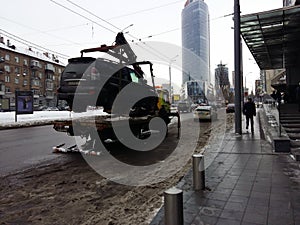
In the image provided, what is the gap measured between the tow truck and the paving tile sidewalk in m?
3.69

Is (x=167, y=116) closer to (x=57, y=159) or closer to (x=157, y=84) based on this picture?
(x=157, y=84)

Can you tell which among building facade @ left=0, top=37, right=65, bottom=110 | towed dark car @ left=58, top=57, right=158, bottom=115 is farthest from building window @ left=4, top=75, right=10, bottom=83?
towed dark car @ left=58, top=57, right=158, bottom=115

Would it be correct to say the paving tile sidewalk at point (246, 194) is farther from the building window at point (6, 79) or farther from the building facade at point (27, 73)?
the building window at point (6, 79)

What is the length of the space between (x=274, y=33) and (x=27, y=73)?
56463 millimetres

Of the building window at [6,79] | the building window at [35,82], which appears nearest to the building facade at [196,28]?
the building window at [6,79]

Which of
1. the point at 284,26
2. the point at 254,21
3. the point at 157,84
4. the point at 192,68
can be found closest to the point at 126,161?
the point at 157,84

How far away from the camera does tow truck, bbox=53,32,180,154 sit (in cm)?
786

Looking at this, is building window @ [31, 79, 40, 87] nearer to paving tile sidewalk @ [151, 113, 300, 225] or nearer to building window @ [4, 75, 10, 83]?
building window @ [4, 75, 10, 83]

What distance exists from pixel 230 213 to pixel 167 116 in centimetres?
942

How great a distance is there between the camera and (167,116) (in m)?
12.9

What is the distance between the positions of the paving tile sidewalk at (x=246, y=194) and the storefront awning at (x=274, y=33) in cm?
725

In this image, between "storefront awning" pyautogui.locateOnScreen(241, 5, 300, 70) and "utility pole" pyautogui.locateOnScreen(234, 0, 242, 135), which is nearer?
"storefront awning" pyautogui.locateOnScreen(241, 5, 300, 70)

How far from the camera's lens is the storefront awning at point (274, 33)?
11492 mm

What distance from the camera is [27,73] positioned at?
58.5 metres
